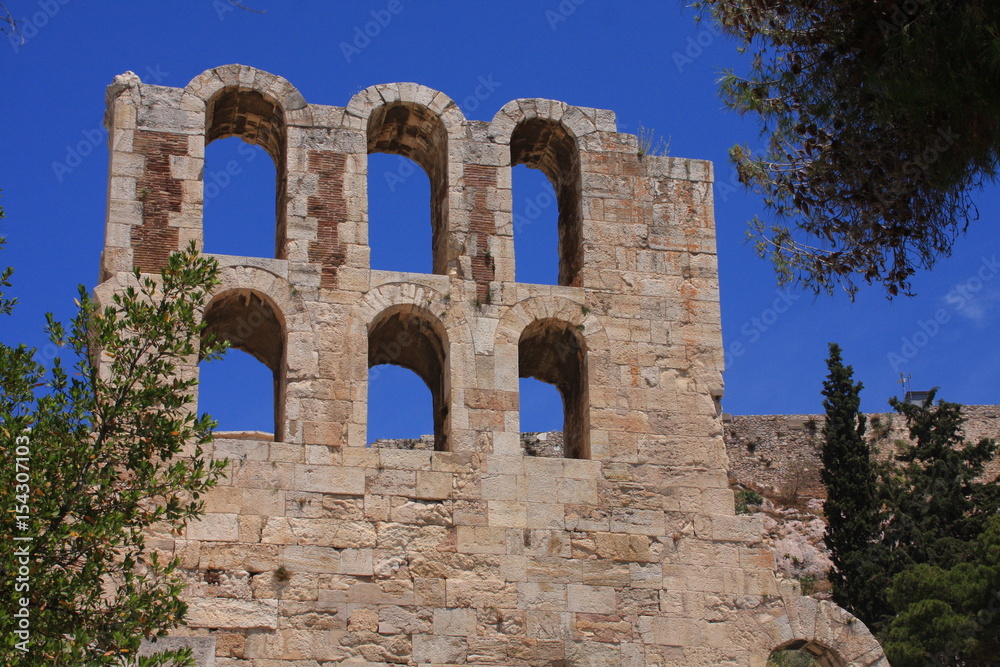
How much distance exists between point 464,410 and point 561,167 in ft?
11.9

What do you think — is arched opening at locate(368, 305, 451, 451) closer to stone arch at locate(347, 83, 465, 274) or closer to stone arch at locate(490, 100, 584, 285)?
stone arch at locate(347, 83, 465, 274)

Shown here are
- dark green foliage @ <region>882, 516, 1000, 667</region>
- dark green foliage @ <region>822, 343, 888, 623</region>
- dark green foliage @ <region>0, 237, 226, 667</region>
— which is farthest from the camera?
dark green foliage @ <region>822, 343, 888, 623</region>

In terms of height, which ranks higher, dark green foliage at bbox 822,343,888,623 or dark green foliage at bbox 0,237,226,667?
dark green foliage at bbox 822,343,888,623

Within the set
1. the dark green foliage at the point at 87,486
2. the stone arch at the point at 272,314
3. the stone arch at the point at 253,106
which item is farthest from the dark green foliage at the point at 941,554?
the dark green foliage at the point at 87,486

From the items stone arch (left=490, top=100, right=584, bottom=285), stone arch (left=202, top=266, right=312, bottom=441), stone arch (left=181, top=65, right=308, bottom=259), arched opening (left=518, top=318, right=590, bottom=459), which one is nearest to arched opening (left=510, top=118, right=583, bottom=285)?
stone arch (left=490, top=100, right=584, bottom=285)

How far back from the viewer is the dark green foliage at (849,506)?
3175 centimetres

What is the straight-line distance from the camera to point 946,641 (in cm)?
2719

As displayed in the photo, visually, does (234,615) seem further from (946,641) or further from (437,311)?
(946,641)

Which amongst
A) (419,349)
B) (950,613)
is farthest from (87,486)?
(950,613)

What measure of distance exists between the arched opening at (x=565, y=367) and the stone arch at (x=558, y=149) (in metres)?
0.69

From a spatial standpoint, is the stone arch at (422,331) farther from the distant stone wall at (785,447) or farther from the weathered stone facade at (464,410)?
the distant stone wall at (785,447)

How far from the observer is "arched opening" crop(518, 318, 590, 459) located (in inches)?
604

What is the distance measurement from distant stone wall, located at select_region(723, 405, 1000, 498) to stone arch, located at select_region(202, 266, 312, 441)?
31781 mm

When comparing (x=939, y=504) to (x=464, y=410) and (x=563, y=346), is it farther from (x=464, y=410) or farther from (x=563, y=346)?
(x=464, y=410)
